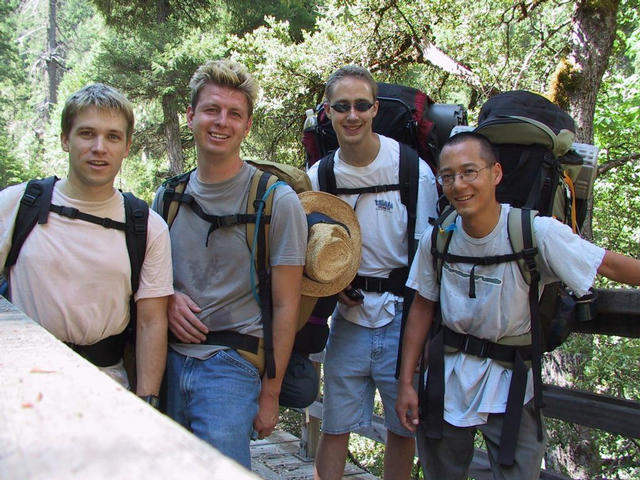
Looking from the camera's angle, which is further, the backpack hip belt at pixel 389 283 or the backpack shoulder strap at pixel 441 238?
the backpack hip belt at pixel 389 283

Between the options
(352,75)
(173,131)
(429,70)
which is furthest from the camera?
(173,131)

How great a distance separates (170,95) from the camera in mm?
15367

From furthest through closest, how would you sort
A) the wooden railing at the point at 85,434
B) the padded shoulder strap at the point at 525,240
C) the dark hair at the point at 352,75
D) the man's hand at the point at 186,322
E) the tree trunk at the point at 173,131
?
1. the tree trunk at the point at 173,131
2. the dark hair at the point at 352,75
3. the man's hand at the point at 186,322
4. the padded shoulder strap at the point at 525,240
5. the wooden railing at the point at 85,434

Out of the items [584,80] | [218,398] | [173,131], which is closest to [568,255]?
[218,398]

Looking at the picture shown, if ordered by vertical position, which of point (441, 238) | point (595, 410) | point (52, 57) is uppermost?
point (52, 57)

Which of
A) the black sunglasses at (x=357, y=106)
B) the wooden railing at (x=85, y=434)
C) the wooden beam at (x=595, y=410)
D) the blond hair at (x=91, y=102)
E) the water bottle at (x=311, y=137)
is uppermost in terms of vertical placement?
the black sunglasses at (x=357, y=106)

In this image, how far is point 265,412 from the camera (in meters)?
2.30

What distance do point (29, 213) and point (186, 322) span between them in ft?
2.36

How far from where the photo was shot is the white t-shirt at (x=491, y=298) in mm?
2100

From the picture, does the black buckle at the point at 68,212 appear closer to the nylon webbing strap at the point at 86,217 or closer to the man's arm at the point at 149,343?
the nylon webbing strap at the point at 86,217

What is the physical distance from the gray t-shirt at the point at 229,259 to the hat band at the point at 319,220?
127 millimetres

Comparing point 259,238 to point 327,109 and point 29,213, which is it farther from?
point 327,109

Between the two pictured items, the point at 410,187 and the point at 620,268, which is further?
the point at 410,187

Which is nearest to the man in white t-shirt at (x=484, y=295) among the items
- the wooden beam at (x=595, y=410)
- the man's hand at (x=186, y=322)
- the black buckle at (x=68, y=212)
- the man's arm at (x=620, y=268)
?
the man's arm at (x=620, y=268)
